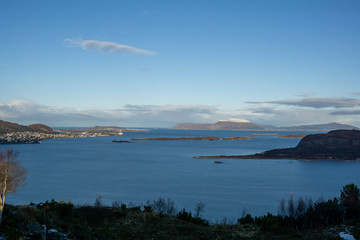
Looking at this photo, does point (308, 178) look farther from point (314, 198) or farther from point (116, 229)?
point (116, 229)

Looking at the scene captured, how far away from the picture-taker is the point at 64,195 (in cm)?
4597

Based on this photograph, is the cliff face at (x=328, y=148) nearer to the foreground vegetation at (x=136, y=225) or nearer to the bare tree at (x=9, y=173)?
the foreground vegetation at (x=136, y=225)

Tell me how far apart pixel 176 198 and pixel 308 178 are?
115 feet

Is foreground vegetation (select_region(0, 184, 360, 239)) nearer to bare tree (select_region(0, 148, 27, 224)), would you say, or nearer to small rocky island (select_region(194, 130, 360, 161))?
bare tree (select_region(0, 148, 27, 224))

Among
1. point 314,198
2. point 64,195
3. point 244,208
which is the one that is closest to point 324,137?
point 314,198

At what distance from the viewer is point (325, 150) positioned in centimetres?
11375

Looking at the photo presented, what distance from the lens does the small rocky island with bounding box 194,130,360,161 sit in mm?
101625

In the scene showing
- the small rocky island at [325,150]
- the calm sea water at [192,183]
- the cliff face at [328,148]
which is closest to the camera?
the calm sea water at [192,183]

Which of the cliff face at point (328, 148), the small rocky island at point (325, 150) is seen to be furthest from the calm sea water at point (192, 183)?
the cliff face at point (328, 148)

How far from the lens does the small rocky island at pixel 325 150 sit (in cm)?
10162

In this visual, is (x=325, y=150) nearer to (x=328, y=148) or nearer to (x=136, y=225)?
(x=328, y=148)

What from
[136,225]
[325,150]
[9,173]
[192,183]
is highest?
[9,173]

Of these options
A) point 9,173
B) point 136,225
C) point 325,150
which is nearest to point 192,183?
point 136,225

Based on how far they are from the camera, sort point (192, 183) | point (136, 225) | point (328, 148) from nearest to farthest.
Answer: point (136, 225) → point (192, 183) → point (328, 148)
